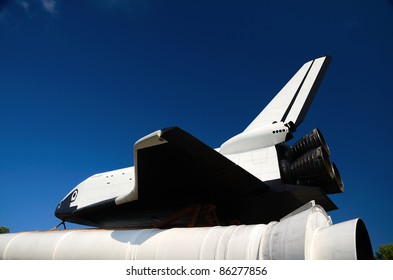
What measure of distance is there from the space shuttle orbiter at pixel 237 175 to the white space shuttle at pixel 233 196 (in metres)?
0.02

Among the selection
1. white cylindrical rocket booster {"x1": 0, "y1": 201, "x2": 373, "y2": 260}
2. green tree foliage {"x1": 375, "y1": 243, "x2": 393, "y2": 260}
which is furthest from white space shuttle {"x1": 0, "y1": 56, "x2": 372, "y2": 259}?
green tree foliage {"x1": 375, "y1": 243, "x2": 393, "y2": 260}

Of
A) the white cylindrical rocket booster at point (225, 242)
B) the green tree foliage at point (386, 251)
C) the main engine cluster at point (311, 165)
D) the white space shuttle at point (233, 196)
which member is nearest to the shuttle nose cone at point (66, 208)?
the white space shuttle at point (233, 196)

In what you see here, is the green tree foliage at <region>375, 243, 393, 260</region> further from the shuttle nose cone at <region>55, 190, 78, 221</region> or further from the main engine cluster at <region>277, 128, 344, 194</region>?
the shuttle nose cone at <region>55, 190, 78, 221</region>

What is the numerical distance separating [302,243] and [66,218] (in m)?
6.89

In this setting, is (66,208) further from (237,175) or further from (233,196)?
(237,175)

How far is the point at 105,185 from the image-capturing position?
733 centimetres

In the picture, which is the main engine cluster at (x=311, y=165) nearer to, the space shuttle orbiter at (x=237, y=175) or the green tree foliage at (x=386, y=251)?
the space shuttle orbiter at (x=237, y=175)

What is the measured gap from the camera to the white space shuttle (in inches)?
85.0

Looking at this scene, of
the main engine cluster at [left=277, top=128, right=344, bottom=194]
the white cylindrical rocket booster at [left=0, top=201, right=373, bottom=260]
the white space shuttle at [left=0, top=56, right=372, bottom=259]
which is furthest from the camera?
the main engine cluster at [left=277, top=128, right=344, bottom=194]

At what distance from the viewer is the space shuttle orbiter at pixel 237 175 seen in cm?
393

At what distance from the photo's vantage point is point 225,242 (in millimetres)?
2449
